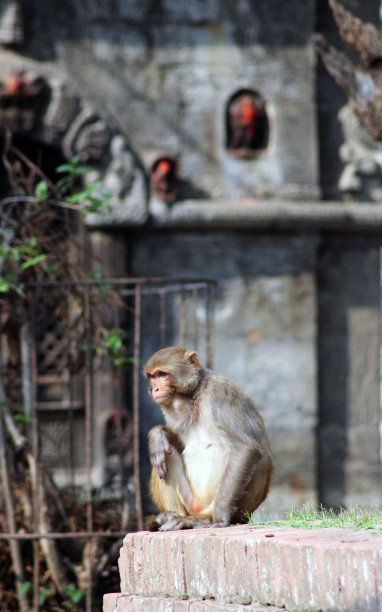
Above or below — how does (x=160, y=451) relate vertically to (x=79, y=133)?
below

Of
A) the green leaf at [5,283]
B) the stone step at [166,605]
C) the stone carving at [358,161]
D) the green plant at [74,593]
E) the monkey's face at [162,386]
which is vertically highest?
the stone carving at [358,161]

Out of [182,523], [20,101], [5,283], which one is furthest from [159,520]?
[20,101]

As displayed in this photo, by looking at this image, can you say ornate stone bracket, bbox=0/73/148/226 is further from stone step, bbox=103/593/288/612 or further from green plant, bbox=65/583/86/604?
stone step, bbox=103/593/288/612

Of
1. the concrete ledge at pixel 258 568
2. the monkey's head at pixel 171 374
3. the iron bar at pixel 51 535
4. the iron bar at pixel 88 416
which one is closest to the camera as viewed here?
the concrete ledge at pixel 258 568

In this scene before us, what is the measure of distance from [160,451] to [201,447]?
0.21 meters

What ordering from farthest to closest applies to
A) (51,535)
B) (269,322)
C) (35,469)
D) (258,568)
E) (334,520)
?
1. (269,322)
2. (35,469)
3. (51,535)
4. (334,520)
5. (258,568)

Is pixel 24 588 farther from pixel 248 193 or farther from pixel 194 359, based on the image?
pixel 248 193

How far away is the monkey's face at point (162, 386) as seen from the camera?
15.2ft

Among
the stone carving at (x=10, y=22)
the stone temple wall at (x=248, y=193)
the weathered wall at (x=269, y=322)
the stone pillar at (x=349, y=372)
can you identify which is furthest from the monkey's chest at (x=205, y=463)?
the stone carving at (x=10, y=22)

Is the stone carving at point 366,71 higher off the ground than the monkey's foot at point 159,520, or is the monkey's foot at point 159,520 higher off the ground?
the stone carving at point 366,71

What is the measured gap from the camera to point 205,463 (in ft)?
15.0

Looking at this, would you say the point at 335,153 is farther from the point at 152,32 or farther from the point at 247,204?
the point at 152,32

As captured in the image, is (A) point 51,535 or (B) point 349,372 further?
(B) point 349,372

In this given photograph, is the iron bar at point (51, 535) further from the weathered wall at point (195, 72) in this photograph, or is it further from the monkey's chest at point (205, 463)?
the weathered wall at point (195, 72)
